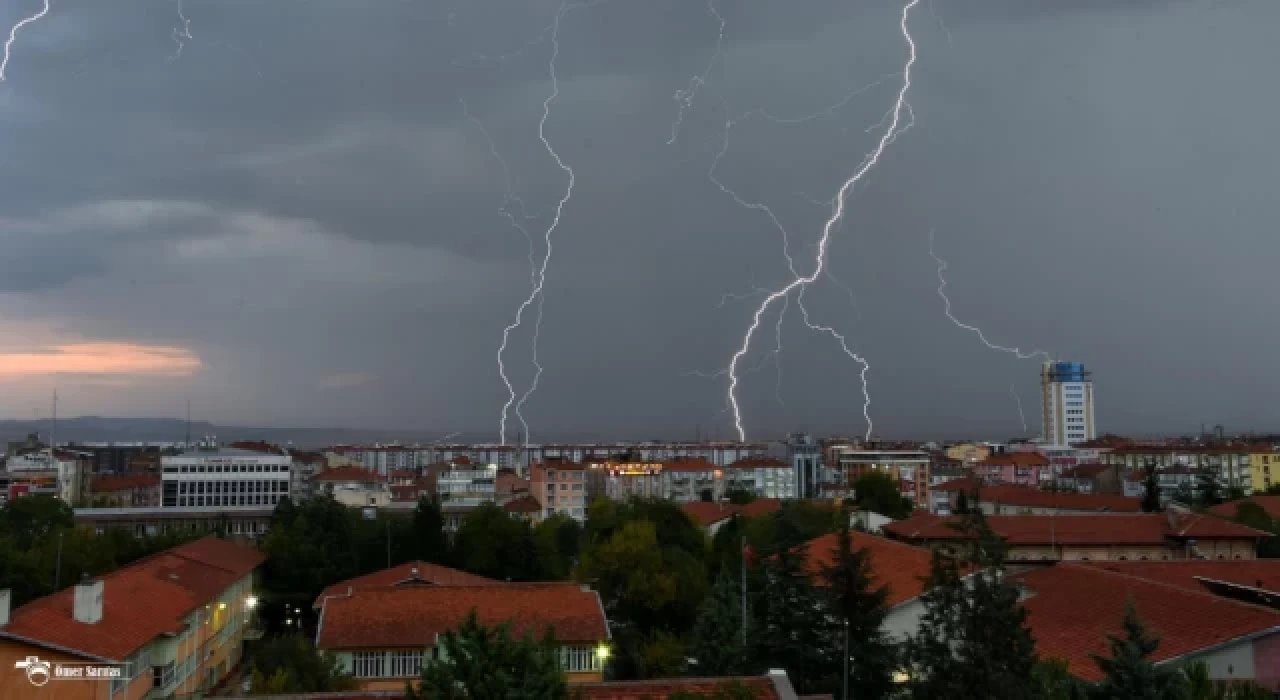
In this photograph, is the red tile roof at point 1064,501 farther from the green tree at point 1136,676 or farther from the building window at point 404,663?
the green tree at point 1136,676

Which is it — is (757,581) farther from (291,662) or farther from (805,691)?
(291,662)

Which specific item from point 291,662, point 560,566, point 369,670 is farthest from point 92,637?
point 560,566

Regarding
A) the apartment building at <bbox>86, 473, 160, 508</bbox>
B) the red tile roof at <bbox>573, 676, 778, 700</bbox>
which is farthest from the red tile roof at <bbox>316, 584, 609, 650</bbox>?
the apartment building at <bbox>86, 473, 160, 508</bbox>

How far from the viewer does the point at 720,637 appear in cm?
1371

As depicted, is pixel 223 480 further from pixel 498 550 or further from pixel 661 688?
pixel 661 688

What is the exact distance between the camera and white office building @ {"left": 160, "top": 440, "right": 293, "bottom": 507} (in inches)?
1762

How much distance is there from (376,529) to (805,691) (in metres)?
21.5

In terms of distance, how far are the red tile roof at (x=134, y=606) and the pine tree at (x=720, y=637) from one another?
8.27m

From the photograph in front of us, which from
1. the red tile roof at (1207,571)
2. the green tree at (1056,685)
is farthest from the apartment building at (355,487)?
the green tree at (1056,685)

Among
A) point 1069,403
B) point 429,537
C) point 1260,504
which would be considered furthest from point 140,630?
point 1069,403

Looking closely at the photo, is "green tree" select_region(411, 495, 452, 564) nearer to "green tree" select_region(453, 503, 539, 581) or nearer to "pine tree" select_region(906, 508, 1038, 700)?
"green tree" select_region(453, 503, 539, 581)

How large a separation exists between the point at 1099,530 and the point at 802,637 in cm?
1804

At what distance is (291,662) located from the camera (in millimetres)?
12609

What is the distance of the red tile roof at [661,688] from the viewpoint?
7.03 m
